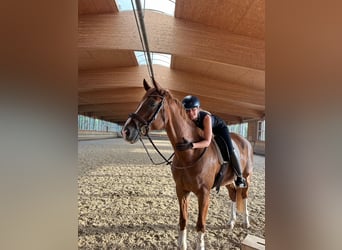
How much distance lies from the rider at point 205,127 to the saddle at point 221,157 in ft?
0.14

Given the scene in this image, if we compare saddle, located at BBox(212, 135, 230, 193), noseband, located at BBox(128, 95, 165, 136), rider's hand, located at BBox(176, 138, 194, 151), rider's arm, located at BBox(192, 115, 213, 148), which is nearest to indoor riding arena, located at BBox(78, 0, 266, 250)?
noseband, located at BBox(128, 95, 165, 136)

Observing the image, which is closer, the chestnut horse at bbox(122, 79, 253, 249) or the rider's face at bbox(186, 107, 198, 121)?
the chestnut horse at bbox(122, 79, 253, 249)

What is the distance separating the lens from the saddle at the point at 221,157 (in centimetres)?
265

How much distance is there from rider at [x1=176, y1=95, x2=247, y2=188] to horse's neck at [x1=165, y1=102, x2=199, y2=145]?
0.25 feet

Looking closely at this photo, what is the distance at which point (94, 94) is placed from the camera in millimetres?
13805

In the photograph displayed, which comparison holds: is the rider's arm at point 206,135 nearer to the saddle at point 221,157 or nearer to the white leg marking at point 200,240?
the saddle at point 221,157

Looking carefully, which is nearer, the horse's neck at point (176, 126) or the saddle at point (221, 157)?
the horse's neck at point (176, 126)

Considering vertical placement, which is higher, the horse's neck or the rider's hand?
the horse's neck

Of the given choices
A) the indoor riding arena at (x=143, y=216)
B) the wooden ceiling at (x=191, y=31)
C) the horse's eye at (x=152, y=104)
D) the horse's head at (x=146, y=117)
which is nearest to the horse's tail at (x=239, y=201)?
the indoor riding arena at (x=143, y=216)

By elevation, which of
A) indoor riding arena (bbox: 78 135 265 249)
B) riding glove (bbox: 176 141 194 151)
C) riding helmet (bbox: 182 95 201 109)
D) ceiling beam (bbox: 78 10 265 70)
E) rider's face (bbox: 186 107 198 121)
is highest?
ceiling beam (bbox: 78 10 265 70)

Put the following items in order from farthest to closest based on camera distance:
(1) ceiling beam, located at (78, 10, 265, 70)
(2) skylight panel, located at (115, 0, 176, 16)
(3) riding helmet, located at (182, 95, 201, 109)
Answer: (1) ceiling beam, located at (78, 10, 265, 70) < (2) skylight panel, located at (115, 0, 176, 16) < (3) riding helmet, located at (182, 95, 201, 109)

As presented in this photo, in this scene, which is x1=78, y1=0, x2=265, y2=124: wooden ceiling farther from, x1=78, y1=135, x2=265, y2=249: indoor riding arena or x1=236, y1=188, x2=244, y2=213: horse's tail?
x1=78, y1=135, x2=265, y2=249: indoor riding arena

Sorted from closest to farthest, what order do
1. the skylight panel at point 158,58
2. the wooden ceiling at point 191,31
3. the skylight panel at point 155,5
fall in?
the wooden ceiling at point 191,31, the skylight panel at point 155,5, the skylight panel at point 158,58

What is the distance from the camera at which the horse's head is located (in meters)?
2.09
